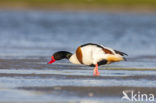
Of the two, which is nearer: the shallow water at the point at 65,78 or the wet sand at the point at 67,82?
the wet sand at the point at 67,82

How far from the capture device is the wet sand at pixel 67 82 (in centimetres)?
1005

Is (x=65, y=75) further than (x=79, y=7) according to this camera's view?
No

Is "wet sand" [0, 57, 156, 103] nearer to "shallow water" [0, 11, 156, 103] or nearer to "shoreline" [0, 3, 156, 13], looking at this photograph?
"shallow water" [0, 11, 156, 103]

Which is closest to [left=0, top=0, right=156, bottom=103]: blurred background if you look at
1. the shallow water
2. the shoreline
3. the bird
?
the shallow water

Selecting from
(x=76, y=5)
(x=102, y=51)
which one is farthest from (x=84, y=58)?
(x=76, y=5)

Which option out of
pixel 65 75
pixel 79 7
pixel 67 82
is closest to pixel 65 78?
pixel 65 75

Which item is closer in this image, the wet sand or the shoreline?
the wet sand

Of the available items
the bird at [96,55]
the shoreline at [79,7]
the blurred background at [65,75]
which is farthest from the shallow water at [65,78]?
the shoreline at [79,7]

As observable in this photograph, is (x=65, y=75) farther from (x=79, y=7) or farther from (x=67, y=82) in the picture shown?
(x=79, y=7)

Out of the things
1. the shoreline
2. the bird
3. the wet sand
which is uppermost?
the shoreline

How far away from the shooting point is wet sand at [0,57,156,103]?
10.1m

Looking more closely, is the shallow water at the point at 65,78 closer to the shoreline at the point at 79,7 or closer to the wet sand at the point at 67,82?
the wet sand at the point at 67,82

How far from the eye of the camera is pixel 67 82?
1178 centimetres

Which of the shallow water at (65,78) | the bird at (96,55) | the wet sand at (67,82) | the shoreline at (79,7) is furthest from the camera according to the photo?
the shoreline at (79,7)
